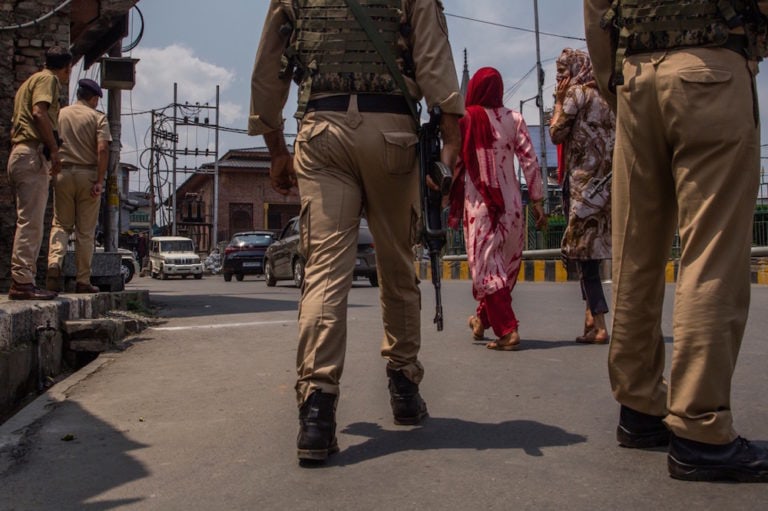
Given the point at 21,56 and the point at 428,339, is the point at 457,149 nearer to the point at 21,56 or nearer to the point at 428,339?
the point at 428,339

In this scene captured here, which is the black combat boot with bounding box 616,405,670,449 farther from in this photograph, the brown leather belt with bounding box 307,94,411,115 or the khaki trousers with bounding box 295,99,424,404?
the brown leather belt with bounding box 307,94,411,115

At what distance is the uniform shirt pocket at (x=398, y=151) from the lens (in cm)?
324

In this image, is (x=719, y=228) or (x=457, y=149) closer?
(x=719, y=228)

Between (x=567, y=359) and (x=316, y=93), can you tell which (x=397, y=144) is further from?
(x=567, y=359)

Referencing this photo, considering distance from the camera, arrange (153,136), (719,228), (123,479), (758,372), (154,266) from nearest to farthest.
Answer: (719,228) → (123,479) → (758,372) → (154,266) → (153,136)

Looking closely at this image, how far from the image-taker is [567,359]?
5246 mm

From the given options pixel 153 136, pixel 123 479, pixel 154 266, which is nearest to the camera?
pixel 123 479

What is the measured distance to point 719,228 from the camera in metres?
2.68

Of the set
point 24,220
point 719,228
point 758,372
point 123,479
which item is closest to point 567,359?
point 758,372

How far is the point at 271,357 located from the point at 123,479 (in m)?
2.70

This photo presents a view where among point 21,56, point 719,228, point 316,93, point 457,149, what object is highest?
point 21,56

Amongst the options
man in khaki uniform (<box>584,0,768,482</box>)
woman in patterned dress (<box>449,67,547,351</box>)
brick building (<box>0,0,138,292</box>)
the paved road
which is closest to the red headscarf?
woman in patterned dress (<box>449,67,547,351</box>)

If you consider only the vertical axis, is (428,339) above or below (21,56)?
below

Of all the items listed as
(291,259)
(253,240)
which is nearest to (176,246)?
(253,240)
